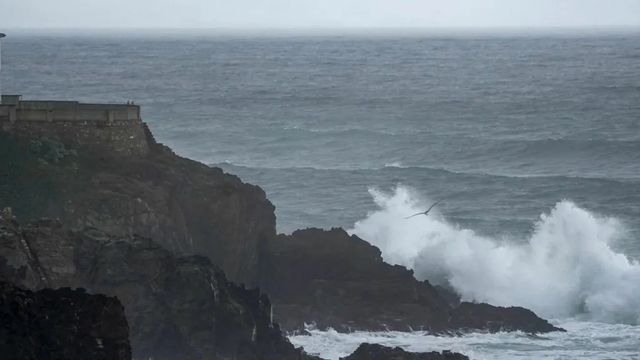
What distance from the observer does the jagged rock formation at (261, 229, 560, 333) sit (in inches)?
1775

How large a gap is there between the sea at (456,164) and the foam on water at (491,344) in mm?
70

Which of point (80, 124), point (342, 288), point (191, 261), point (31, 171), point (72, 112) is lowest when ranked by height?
point (342, 288)

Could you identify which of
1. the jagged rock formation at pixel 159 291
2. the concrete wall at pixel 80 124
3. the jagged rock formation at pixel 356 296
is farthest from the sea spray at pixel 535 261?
the jagged rock formation at pixel 159 291

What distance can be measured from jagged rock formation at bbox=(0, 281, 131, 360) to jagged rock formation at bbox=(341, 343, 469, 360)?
13.6m

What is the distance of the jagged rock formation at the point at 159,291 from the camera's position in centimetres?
3738

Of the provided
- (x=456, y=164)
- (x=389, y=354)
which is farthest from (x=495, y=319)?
(x=456, y=164)

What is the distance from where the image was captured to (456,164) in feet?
270

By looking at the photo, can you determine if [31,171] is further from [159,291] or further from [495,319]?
[495,319]

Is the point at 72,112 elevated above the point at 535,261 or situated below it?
above

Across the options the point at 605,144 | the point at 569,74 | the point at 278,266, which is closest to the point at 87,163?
the point at 278,266

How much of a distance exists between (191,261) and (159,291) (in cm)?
107

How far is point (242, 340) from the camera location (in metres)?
37.8

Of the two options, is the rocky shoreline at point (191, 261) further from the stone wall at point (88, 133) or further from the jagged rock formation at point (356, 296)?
the stone wall at point (88, 133)

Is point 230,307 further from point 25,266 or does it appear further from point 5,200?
point 5,200
